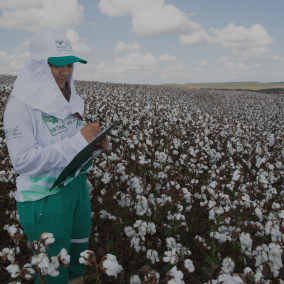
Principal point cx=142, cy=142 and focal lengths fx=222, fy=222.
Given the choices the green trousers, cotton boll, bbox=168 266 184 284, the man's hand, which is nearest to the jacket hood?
the man's hand

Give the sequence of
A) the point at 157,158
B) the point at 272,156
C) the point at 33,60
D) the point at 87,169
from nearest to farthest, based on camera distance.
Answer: the point at 33,60, the point at 87,169, the point at 157,158, the point at 272,156

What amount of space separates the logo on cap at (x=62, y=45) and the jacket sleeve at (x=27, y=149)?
0.59 metres

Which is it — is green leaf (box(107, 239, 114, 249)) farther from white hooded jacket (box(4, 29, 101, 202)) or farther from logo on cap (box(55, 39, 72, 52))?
logo on cap (box(55, 39, 72, 52))

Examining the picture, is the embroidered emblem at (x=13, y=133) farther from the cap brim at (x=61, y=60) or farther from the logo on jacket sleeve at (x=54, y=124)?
the cap brim at (x=61, y=60)

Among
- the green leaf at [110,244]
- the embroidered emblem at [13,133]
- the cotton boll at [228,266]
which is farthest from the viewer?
the green leaf at [110,244]

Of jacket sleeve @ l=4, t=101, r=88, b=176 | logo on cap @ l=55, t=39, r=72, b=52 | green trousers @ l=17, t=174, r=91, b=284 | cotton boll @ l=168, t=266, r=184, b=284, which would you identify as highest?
logo on cap @ l=55, t=39, r=72, b=52

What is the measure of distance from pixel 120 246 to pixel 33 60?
9.89 feet

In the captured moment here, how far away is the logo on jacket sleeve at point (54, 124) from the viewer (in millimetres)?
1922

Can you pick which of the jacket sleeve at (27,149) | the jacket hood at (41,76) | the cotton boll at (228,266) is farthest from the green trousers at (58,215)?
the cotton boll at (228,266)

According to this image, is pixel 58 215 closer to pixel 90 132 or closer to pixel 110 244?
pixel 90 132

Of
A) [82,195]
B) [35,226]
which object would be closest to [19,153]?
[35,226]

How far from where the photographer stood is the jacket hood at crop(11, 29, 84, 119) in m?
1.82

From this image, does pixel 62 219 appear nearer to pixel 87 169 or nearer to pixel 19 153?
pixel 87 169

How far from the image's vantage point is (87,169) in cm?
237
